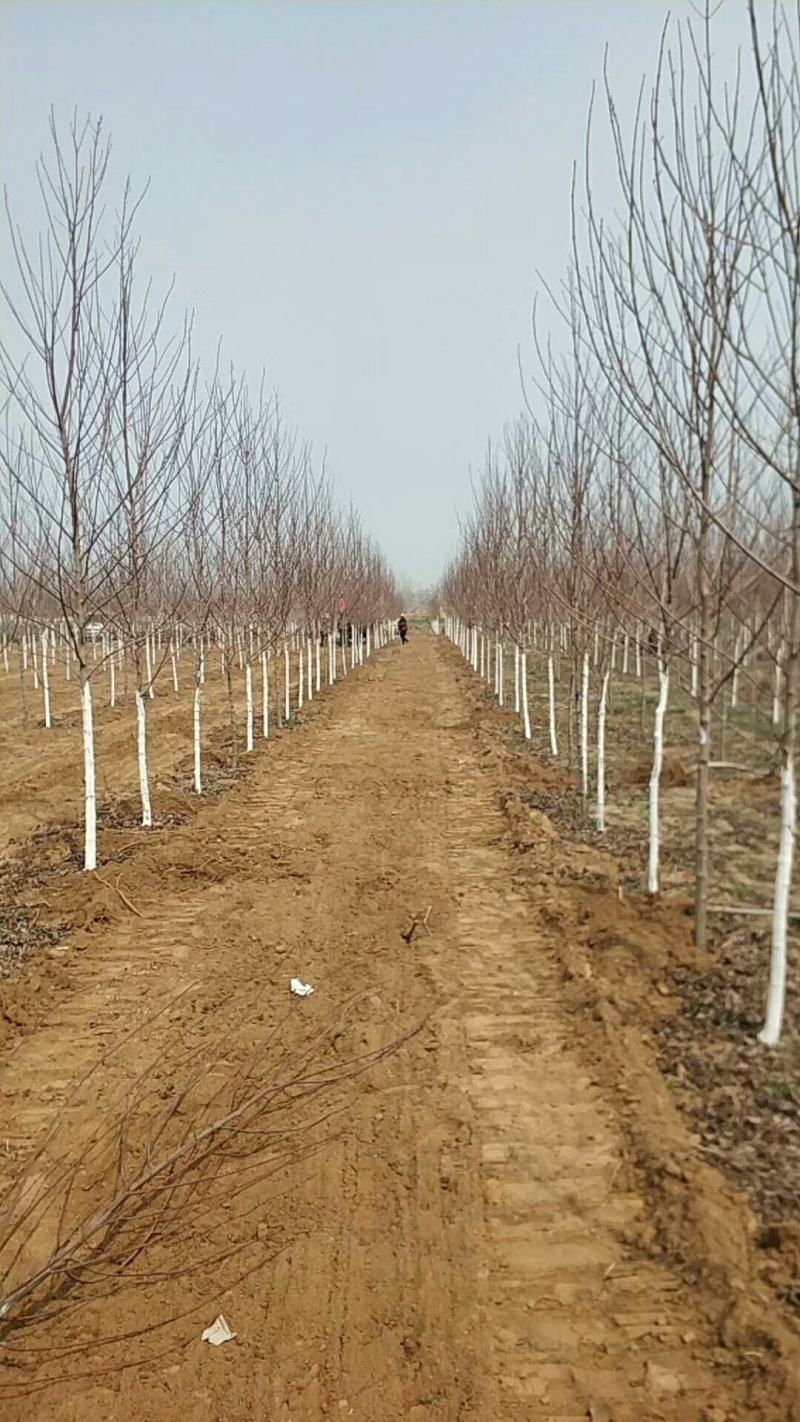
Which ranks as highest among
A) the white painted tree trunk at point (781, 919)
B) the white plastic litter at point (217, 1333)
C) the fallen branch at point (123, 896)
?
the white painted tree trunk at point (781, 919)

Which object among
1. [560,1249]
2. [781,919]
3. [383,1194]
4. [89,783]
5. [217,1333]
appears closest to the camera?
[217,1333]

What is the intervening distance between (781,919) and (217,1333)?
9.47 ft

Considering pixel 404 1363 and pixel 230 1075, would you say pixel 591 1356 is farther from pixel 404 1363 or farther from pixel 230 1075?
pixel 230 1075

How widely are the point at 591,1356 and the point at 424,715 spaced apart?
1519cm

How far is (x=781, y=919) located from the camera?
4098mm

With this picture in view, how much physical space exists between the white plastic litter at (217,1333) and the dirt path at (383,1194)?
38 millimetres

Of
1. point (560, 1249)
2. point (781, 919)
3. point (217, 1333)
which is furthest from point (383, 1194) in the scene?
point (781, 919)

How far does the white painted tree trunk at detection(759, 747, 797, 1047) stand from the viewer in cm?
409

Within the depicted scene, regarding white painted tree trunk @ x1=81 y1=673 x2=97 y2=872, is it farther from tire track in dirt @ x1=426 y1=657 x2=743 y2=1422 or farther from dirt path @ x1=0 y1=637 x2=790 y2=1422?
tire track in dirt @ x1=426 y1=657 x2=743 y2=1422

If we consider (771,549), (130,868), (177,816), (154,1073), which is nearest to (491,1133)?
(154,1073)

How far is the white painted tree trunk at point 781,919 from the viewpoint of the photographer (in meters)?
4.09

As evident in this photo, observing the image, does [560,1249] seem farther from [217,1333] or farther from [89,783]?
[89,783]

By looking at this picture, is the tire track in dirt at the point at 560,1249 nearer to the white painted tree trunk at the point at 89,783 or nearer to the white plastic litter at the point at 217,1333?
the white plastic litter at the point at 217,1333

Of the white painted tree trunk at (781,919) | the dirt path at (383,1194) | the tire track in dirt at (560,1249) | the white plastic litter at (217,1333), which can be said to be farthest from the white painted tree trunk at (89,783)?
the white painted tree trunk at (781,919)
